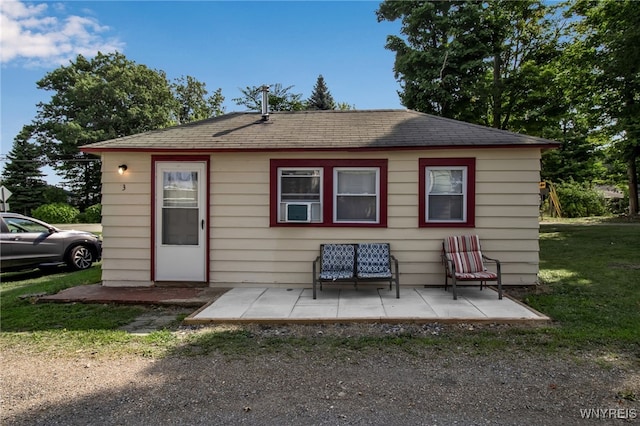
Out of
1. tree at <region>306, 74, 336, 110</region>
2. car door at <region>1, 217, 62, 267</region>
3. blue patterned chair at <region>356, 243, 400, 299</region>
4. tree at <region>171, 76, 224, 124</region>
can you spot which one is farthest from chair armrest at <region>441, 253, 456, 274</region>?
tree at <region>171, 76, 224, 124</region>

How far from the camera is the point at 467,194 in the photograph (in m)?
6.11

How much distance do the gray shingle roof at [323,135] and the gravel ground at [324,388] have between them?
3.53 metres

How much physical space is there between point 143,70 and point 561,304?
3765cm

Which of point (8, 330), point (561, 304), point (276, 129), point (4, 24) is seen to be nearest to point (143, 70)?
point (4, 24)

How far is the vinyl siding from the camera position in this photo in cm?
609

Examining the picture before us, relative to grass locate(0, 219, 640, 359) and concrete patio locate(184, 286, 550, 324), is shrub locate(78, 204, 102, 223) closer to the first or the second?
grass locate(0, 219, 640, 359)

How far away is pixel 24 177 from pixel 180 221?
31.6 meters

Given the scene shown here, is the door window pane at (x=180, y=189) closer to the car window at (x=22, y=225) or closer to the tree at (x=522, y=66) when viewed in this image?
the car window at (x=22, y=225)

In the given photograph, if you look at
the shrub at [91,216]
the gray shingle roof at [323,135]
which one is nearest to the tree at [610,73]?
the gray shingle roof at [323,135]

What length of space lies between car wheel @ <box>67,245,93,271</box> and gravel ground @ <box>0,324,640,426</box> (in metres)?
5.59

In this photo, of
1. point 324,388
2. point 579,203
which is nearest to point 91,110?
point 324,388

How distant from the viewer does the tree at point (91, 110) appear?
100 ft

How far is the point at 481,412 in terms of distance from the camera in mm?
2527

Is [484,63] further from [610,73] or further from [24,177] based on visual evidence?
[24,177]
